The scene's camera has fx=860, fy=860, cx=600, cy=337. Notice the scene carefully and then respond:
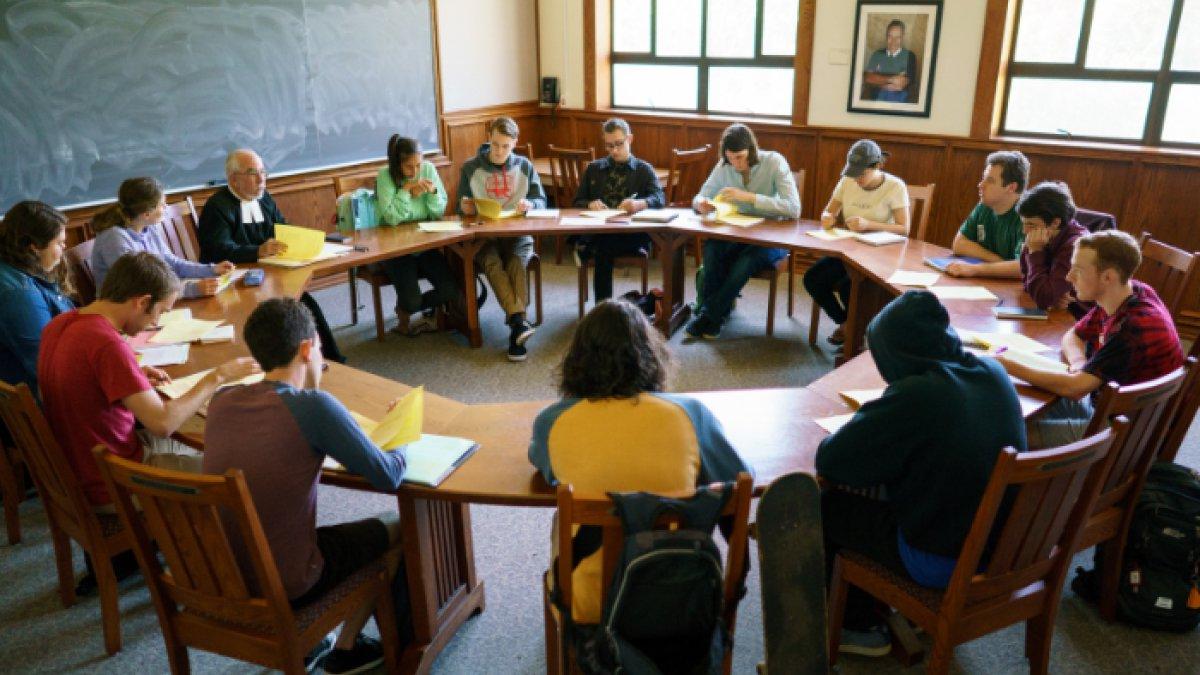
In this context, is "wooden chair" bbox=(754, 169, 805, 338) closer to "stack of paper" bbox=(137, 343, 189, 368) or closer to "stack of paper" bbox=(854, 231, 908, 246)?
"stack of paper" bbox=(854, 231, 908, 246)

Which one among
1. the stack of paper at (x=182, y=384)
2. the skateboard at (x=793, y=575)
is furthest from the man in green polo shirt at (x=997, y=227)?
the stack of paper at (x=182, y=384)

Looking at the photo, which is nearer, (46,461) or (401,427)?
(401,427)

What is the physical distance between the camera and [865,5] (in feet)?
18.0

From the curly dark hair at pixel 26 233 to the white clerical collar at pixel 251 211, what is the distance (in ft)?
4.09

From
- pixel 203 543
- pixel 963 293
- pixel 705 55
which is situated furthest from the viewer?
pixel 705 55

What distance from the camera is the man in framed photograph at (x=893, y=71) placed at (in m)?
5.43

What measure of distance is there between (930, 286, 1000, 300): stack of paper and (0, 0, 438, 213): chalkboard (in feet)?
12.8

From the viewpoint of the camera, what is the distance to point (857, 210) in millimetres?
4582

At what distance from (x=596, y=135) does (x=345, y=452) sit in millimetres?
5363

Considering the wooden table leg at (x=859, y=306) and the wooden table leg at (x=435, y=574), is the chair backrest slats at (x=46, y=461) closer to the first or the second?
the wooden table leg at (x=435, y=574)

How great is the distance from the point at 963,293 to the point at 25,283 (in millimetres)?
3411

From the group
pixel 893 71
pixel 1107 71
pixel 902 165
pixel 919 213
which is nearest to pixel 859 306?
pixel 919 213

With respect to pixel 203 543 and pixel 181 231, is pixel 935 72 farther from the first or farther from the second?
pixel 203 543

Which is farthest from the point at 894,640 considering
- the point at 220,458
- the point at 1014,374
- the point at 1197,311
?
the point at 1197,311
